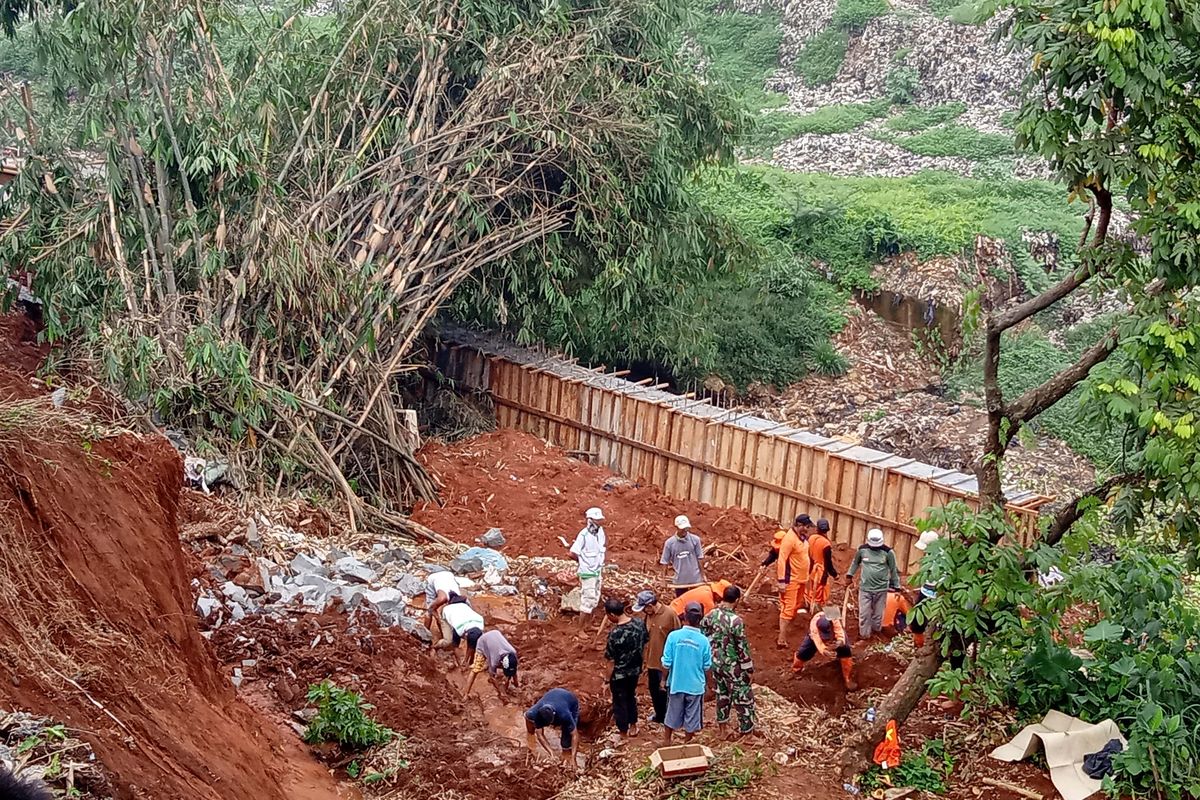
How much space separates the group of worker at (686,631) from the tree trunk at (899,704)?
957mm

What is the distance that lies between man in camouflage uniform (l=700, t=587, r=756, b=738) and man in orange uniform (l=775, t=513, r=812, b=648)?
1.70 meters

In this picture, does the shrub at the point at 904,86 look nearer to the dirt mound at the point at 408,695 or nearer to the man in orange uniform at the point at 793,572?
the man in orange uniform at the point at 793,572

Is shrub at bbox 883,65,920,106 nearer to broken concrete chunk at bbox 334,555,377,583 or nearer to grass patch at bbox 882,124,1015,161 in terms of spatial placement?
grass patch at bbox 882,124,1015,161

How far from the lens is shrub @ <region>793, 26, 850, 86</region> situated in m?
35.0

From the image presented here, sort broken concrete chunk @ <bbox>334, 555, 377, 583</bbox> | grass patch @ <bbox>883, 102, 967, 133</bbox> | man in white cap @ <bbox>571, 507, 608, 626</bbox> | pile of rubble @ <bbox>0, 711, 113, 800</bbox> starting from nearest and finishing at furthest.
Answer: pile of rubble @ <bbox>0, 711, 113, 800</bbox> → man in white cap @ <bbox>571, 507, 608, 626</bbox> → broken concrete chunk @ <bbox>334, 555, 377, 583</bbox> → grass patch @ <bbox>883, 102, 967, 133</bbox>

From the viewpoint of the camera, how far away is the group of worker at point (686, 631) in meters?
8.46

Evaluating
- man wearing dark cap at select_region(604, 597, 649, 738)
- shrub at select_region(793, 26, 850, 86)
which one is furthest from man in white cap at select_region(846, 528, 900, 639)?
shrub at select_region(793, 26, 850, 86)

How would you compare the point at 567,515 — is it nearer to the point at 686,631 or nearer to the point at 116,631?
the point at 686,631

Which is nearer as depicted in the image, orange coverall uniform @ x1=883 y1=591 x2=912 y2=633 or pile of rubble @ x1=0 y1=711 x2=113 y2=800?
pile of rubble @ x1=0 y1=711 x2=113 y2=800

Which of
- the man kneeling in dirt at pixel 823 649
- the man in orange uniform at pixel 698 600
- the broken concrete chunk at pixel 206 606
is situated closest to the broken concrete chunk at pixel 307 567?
the broken concrete chunk at pixel 206 606

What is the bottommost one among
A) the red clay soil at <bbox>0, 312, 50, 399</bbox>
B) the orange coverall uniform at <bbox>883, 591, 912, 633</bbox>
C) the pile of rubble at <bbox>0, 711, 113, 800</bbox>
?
the orange coverall uniform at <bbox>883, 591, 912, 633</bbox>

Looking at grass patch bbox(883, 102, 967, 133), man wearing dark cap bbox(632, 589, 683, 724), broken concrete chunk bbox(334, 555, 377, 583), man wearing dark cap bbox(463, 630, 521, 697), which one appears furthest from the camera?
grass patch bbox(883, 102, 967, 133)

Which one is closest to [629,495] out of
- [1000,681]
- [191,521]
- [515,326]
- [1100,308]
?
[515,326]

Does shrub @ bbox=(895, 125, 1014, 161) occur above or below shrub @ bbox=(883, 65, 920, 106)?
below
